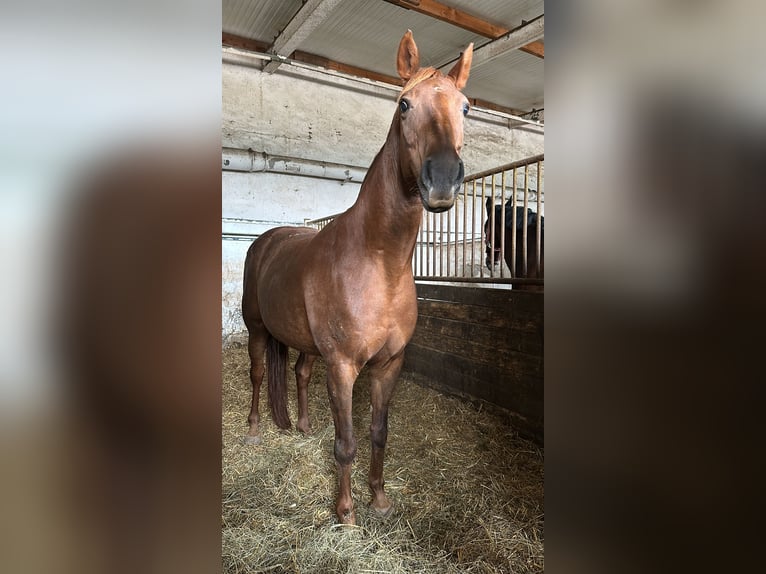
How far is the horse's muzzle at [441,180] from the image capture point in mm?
1259

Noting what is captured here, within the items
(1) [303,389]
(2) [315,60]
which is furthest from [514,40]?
(1) [303,389]

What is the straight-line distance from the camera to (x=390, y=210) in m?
1.66

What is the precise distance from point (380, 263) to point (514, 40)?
488 cm

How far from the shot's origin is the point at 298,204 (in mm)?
6406

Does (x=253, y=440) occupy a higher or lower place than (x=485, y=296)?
lower

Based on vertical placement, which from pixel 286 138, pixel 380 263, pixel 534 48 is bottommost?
pixel 380 263

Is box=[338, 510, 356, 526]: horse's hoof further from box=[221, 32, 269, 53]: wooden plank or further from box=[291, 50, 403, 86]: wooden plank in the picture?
box=[291, 50, 403, 86]: wooden plank

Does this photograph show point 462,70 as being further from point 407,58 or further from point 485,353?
point 485,353

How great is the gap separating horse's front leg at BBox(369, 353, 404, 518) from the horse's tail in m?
1.12

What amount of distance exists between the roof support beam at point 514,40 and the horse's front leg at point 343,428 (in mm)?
4842

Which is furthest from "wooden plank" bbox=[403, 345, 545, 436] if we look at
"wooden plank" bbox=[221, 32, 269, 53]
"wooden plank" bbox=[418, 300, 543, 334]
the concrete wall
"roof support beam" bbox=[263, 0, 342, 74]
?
"wooden plank" bbox=[221, 32, 269, 53]

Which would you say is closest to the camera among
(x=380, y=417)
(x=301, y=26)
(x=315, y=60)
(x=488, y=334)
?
(x=380, y=417)

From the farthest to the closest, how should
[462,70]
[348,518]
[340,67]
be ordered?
[340,67]
[348,518]
[462,70]
